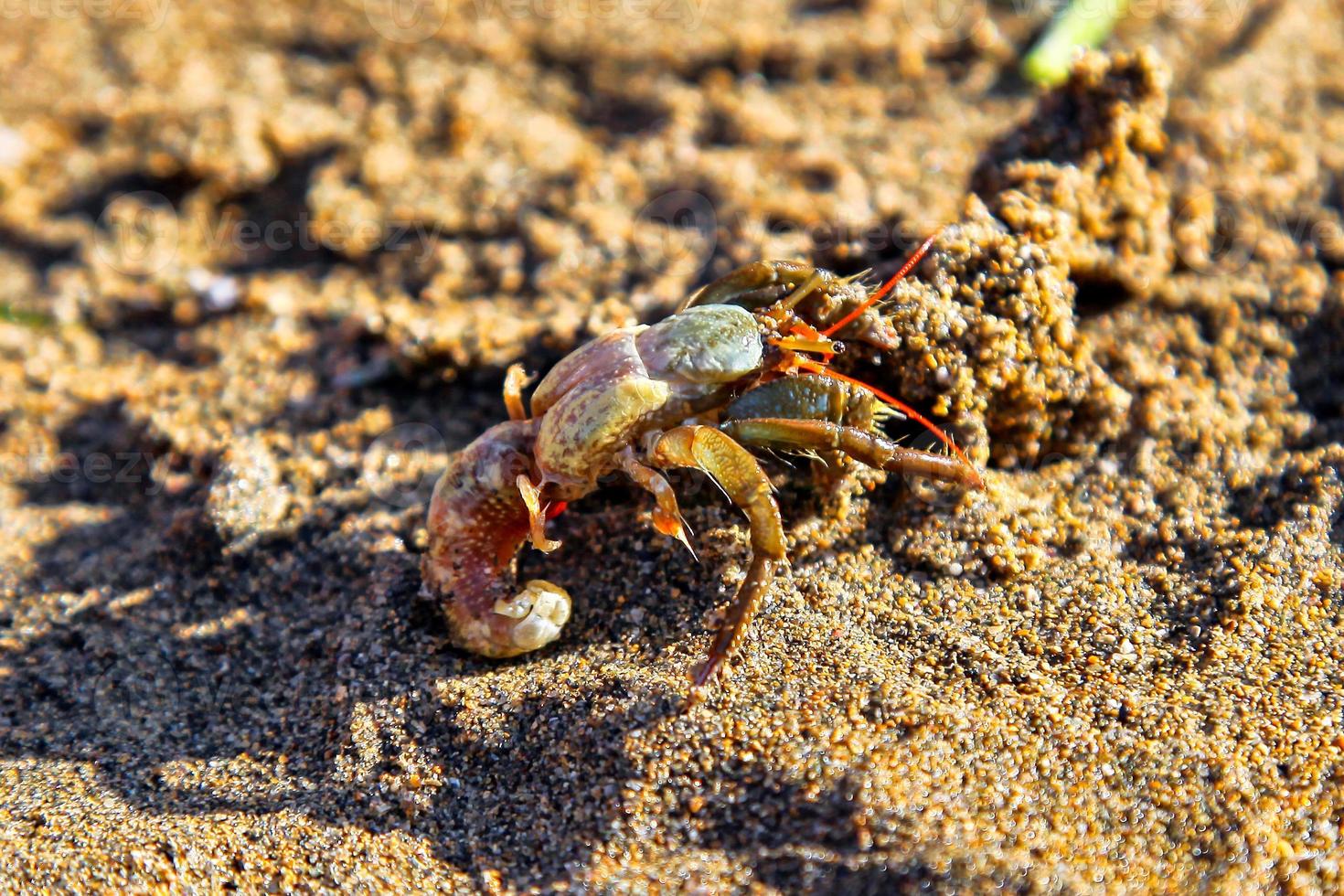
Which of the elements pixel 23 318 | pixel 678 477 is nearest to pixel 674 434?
pixel 678 477

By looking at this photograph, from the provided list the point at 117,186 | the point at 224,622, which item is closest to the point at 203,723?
the point at 224,622

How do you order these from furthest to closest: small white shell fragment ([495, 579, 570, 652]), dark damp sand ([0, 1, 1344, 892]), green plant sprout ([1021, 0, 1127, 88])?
green plant sprout ([1021, 0, 1127, 88]) → small white shell fragment ([495, 579, 570, 652]) → dark damp sand ([0, 1, 1344, 892])

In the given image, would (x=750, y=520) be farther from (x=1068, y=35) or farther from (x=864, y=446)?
(x=1068, y=35)

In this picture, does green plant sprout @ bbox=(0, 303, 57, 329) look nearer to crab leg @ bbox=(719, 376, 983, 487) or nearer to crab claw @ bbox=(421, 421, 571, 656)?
crab claw @ bbox=(421, 421, 571, 656)

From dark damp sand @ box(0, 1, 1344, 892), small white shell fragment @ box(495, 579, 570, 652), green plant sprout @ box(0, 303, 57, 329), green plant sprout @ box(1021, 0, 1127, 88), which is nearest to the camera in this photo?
dark damp sand @ box(0, 1, 1344, 892)

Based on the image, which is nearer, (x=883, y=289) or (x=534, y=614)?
(x=534, y=614)

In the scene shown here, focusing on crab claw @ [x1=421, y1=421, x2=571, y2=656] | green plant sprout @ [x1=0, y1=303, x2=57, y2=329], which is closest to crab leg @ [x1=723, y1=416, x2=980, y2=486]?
crab claw @ [x1=421, y1=421, x2=571, y2=656]

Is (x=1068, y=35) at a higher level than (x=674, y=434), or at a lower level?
higher

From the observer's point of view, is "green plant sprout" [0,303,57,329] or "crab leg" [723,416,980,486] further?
"green plant sprout" [0,303,57,329]

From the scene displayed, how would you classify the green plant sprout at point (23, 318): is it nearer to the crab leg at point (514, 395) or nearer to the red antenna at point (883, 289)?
the crab leg at point (514, 395)
